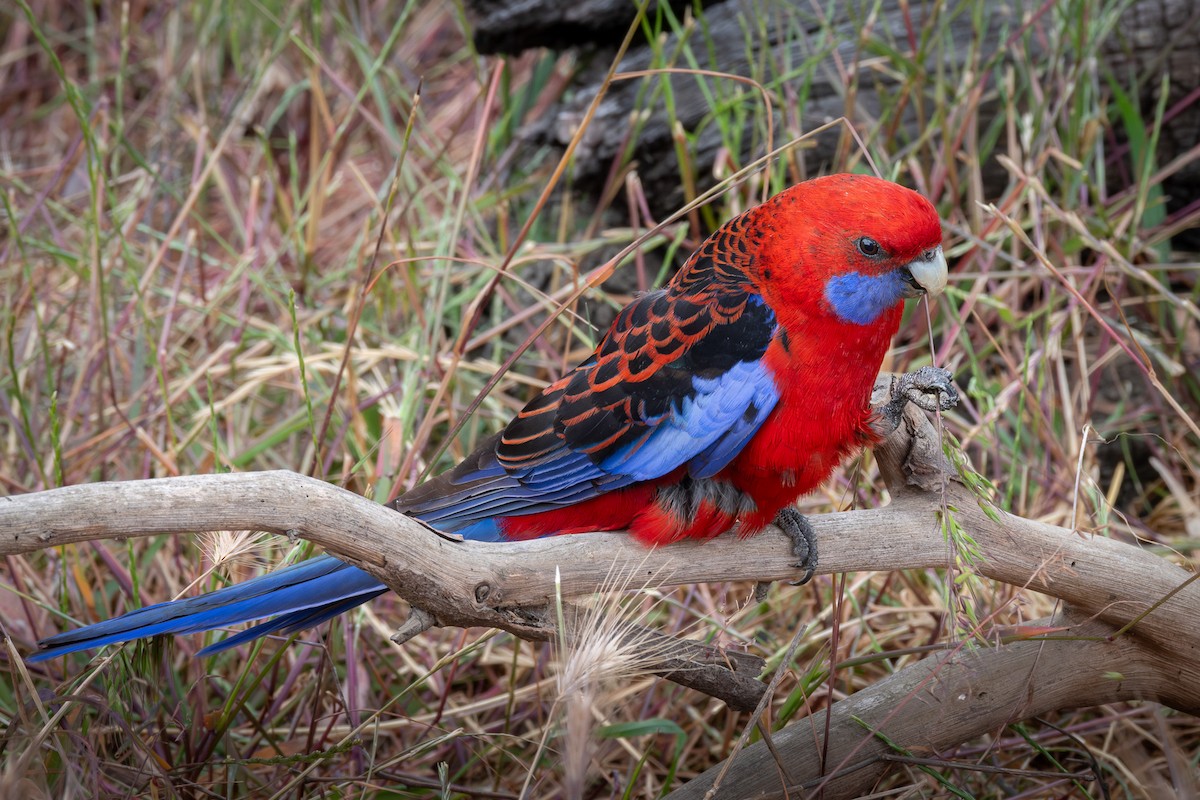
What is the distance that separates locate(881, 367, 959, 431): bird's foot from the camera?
5.71 feet

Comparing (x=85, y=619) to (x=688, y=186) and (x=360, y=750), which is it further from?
(x=688, y=186)

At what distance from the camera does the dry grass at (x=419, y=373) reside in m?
2.00

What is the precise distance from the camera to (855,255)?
183 cm

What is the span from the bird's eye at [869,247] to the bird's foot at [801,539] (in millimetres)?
481

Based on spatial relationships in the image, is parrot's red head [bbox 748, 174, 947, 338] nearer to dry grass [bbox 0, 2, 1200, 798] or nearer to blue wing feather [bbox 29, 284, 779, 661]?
blue wing feather [bbox 29, 284, 779, 661]

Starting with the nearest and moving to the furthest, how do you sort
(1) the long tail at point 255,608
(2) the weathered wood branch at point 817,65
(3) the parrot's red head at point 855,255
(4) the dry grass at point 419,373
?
(1) the long tail at point 255,608 < (3) the parrot's red head at point 855,255 < (4) the dry grass at point 419,373 < (2) the weathered wood branch at point 817,65

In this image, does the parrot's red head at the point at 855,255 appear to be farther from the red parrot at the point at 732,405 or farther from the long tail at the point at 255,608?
the long tail at the point at 255,608

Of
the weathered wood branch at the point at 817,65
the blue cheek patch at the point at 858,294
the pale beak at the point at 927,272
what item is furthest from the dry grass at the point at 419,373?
the blue cheek patch at the point at 858,294

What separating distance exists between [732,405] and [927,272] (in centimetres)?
41

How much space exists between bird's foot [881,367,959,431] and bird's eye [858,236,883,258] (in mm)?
217

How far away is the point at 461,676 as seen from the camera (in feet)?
8.41

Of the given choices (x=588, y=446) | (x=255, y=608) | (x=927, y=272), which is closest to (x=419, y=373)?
(x=588, y=446)

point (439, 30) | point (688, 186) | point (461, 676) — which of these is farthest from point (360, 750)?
point (439, 30)

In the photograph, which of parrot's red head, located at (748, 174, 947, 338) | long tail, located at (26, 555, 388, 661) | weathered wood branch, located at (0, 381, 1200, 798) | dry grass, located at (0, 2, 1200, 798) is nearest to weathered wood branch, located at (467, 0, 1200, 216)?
dry grass, located at (0, 2, 1200, 798)
